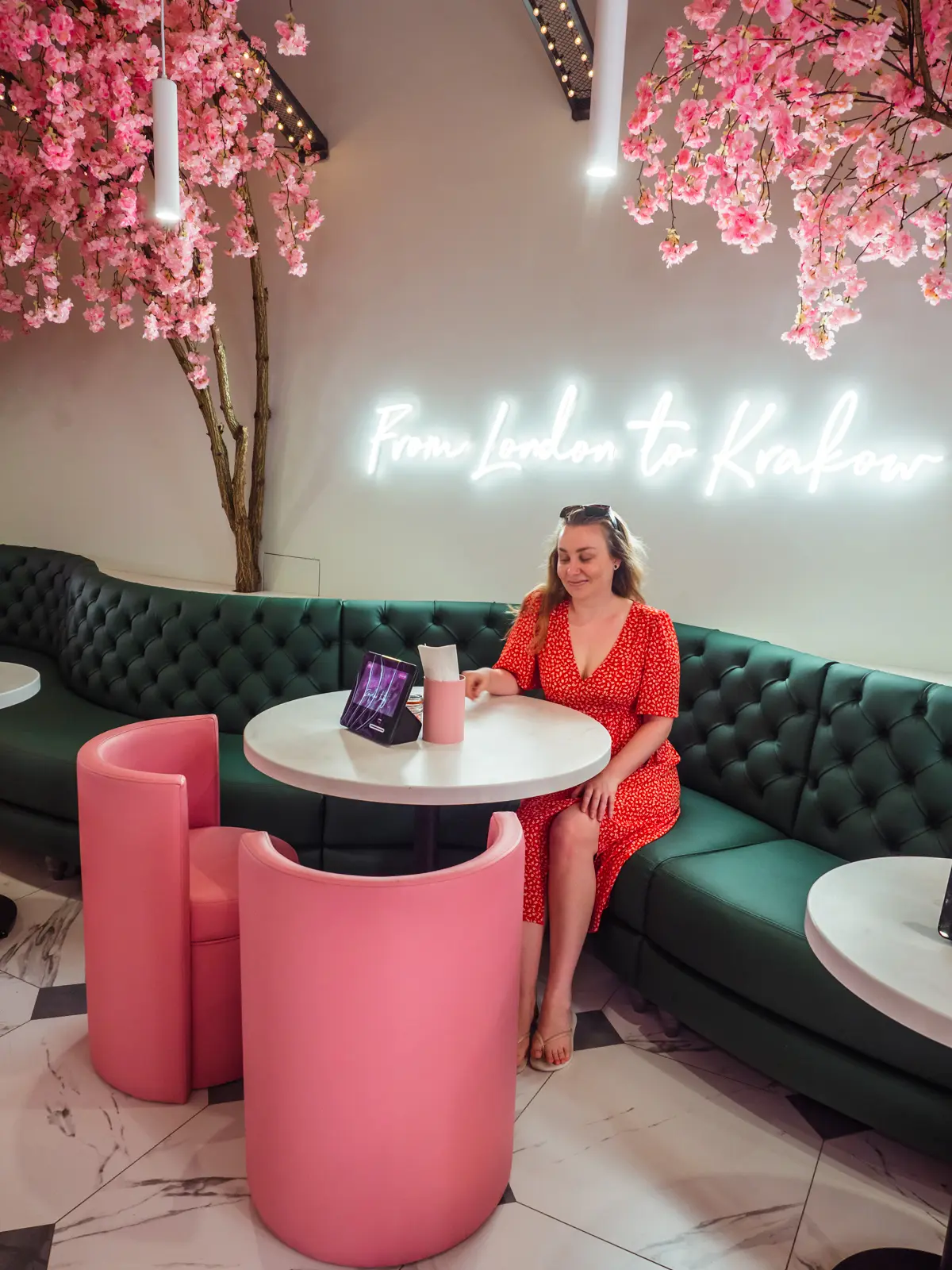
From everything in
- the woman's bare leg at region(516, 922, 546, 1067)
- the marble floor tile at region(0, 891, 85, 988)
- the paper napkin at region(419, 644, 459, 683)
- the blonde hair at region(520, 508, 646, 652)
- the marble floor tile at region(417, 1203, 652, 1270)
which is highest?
the blonde hair at region(520, 508, 646, 652)

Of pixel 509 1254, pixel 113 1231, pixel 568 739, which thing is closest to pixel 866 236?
pixel 568 739

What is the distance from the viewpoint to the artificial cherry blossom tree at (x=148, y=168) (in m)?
2.97

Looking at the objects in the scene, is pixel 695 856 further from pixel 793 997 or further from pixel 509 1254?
pixel 509 1254

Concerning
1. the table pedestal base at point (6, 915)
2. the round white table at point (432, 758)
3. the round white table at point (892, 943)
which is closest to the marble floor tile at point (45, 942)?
the table pedestal base at point (6, 915)

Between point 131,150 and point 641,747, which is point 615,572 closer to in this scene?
point 641,747

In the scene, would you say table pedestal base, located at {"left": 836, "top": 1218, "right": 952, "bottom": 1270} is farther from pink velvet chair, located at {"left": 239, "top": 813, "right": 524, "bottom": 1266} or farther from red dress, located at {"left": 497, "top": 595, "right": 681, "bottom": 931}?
red dress, located at {"left": 497, "top": 595, "right": 681, "bottom": 931}

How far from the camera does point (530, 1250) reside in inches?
63.3

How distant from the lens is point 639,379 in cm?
322

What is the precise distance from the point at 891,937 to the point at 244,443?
3.21 m

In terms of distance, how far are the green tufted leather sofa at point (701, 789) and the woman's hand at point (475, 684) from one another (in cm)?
44

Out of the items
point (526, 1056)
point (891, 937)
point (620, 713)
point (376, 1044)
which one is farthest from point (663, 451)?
point (376, 1044)

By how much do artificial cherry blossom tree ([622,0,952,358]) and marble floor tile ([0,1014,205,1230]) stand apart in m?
2.45

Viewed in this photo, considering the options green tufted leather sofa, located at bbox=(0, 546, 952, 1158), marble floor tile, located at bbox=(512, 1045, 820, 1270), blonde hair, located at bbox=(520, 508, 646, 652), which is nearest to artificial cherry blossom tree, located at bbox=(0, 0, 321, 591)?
green tufted leather sofa, located at bbox=(0, 546, 952, 1158)

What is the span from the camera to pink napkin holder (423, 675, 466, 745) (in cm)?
199
